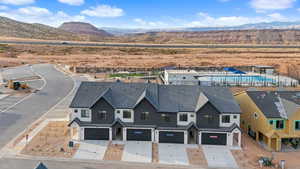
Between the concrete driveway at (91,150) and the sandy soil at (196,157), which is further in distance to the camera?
the concrete driveway at (91,150)

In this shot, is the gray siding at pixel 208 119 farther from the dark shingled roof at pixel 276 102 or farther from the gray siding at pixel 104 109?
the gray siding at pixel 104 109

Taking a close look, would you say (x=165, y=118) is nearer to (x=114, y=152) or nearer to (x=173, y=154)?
(x=173, y=154)

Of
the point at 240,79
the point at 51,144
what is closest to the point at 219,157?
the point at 51,144

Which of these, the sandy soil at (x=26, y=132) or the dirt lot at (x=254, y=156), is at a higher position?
the sandy soil at (x=26, y=132)

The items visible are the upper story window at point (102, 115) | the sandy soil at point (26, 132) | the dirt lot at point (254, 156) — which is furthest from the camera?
the upper story window at point (102, 115)

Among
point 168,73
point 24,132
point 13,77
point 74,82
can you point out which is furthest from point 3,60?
point 24,132

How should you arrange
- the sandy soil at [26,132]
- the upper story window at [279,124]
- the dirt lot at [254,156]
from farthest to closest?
the upper story window at [279,124] < the sandy soil at [26,132] < the dirt lot at [254,156]

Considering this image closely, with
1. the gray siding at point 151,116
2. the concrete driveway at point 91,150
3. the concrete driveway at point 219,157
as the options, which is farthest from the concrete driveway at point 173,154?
the concrete driveway at point 91,150

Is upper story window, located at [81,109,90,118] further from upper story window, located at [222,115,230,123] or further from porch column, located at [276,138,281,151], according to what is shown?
porch column, located at [276,138,281,151]

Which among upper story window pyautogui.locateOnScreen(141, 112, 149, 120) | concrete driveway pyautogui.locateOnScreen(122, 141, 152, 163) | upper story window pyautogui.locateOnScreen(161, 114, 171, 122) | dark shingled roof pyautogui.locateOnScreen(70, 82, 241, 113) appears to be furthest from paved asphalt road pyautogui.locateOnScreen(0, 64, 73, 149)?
upper story window pyautogui.locateOnScreen(161, 114, 171, 122)
